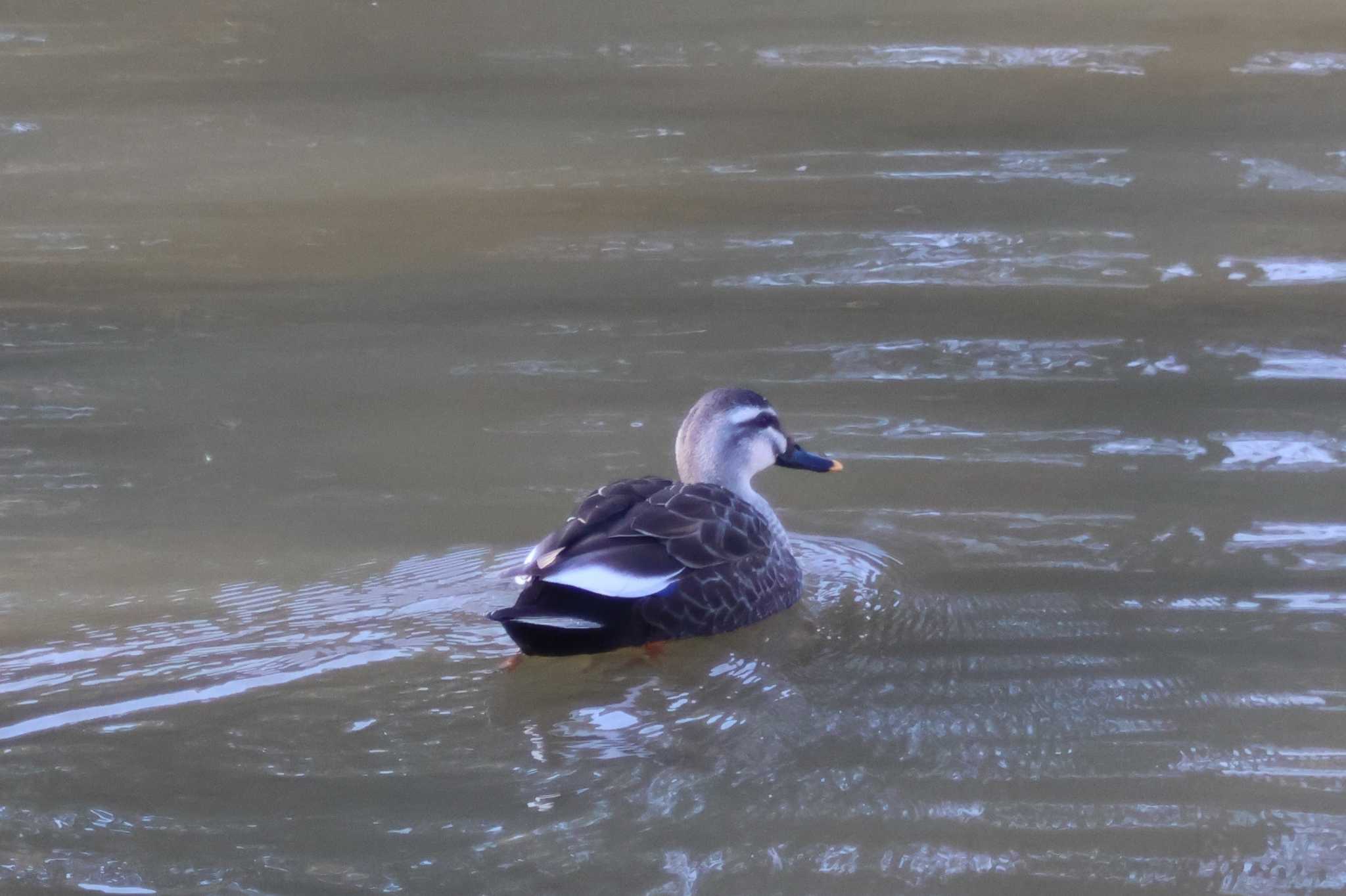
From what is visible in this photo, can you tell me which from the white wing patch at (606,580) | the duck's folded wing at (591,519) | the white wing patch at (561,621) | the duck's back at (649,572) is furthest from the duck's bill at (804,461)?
the white wing patch at (561,621)

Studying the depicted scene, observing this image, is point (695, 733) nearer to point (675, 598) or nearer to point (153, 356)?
point (675, 598)

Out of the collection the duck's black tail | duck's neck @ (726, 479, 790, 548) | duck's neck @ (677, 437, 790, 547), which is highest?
duck's neck @ (677, 437, 790, 547)

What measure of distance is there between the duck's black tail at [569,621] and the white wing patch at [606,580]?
0.02 metres

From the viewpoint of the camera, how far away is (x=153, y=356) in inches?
273

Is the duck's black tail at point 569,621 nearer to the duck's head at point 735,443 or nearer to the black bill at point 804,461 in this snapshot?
the duck's head at point 735,443

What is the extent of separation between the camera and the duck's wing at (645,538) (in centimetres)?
466

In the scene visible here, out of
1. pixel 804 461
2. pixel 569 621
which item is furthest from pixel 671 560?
pixel 804 461

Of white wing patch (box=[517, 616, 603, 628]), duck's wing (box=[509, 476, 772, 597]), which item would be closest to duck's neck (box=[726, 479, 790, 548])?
duck's wing (box=[509, 476, 772, 597])

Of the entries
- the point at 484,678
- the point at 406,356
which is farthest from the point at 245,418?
the point at 484,678

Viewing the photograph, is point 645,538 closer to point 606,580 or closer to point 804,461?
point 606,580

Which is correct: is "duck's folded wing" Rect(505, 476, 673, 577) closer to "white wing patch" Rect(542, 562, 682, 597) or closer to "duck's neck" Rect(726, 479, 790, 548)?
"white wing patch" Rect(542, 562, 682, 597)

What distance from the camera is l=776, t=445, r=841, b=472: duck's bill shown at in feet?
18.6

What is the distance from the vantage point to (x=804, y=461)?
5.69 m

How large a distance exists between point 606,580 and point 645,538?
0.29m
